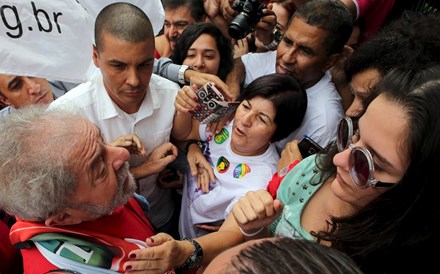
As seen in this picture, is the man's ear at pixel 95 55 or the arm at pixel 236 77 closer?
the man's ear at pixel 95 55

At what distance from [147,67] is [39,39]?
53 centimetres

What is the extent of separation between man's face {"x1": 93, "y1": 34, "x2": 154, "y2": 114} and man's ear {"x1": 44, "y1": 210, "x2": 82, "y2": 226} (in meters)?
0.71

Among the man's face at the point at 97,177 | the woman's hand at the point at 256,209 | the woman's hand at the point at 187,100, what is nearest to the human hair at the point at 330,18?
the woman's hand at the point at 187,100

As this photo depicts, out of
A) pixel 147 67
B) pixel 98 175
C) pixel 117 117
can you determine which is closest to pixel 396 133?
pixel 98 175

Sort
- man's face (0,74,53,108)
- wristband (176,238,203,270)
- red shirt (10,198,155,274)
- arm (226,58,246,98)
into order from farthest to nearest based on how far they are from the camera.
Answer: arm (226,58,246,98) < man's face (0,74,53,108) < wristband (176,238,203,270) < red shirt (10,198,155,274)

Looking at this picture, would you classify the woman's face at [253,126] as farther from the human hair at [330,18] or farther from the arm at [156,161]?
the human hair at [330,18]

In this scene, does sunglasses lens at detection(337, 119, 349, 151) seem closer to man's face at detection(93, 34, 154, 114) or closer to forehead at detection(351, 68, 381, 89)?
forehead at detection(351, 68, 381, 89)

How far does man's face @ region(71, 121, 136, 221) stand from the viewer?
4.13 ft

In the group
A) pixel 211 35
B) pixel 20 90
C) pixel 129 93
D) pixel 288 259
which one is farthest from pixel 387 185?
pixel 20 90

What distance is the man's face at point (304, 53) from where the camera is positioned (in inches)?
80.2

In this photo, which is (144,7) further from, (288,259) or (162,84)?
(288,259)

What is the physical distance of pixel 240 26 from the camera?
2168mm

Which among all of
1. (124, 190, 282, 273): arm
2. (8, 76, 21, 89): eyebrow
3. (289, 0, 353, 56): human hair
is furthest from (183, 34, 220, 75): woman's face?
(124, 190, 282, 273): arm

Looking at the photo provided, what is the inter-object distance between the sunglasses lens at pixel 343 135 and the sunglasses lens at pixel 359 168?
151mm
